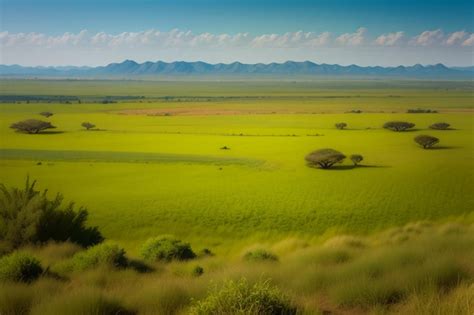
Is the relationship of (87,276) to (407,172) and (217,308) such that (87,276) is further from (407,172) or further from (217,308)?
(407,172)

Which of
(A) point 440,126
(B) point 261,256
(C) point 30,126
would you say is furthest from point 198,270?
(A) point 440,126

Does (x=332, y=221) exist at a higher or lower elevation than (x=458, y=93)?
lower

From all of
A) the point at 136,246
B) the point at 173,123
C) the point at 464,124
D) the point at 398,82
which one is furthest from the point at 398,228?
the point at 398,82

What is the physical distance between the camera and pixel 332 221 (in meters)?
15.2

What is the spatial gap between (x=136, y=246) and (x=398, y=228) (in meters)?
8.47

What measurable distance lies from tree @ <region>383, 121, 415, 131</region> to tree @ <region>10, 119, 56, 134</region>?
20928mm

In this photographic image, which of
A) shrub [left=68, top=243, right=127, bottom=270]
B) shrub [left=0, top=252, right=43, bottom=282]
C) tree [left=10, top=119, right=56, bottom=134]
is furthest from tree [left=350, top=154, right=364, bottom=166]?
shrub [left=0, top=252, right=43, bottom=282]

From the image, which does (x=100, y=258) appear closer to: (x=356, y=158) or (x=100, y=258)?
(x=100, y=258)

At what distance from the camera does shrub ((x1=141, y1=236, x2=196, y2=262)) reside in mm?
10719

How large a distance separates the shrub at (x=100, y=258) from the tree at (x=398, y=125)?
22844mm

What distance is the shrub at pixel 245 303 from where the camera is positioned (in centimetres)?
432

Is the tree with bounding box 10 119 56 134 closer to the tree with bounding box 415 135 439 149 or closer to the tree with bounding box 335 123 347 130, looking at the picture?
the tree with bounding box 415 135 439 149

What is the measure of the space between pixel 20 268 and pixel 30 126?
17.1 m

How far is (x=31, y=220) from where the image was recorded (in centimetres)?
1006
